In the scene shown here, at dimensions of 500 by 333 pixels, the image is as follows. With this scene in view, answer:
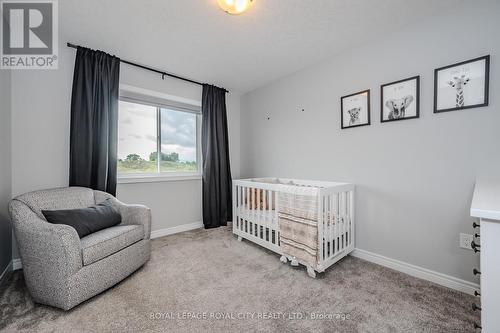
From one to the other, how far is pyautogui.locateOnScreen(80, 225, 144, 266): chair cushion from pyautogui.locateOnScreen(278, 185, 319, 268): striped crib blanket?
54.1 inches

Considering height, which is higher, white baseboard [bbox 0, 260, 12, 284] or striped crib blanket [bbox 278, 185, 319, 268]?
striped crib blanket [bbox 278, 185, 319, 268]

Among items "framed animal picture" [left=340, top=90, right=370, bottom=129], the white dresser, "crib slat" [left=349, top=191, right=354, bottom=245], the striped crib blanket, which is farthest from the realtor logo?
"crib slat" [left=349, top=191, right=354, bottom=245]

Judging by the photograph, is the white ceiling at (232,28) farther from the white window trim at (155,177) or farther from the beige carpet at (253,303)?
the beige carpet at (253,303)

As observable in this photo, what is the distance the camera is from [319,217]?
5.85ft

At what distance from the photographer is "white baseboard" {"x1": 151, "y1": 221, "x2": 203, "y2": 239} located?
2.75 m

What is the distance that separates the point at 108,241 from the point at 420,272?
2.61 meters

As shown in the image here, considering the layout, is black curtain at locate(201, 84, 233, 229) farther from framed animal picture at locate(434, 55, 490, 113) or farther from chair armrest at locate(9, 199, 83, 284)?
framed animal picture at locate(434, 55, 490, 113)

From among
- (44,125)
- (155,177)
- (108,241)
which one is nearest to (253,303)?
(108,241)

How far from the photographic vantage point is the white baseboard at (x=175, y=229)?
275 cm

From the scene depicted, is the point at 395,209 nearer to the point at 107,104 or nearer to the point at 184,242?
the point at 184,242

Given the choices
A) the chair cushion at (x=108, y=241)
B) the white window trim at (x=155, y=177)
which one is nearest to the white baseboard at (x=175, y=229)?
the white window trim at (x=155, y=177)

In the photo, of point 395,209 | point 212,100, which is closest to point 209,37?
point 212,100

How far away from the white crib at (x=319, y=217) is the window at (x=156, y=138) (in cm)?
105

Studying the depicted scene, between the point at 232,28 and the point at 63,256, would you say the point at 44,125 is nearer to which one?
the point at 63,256
